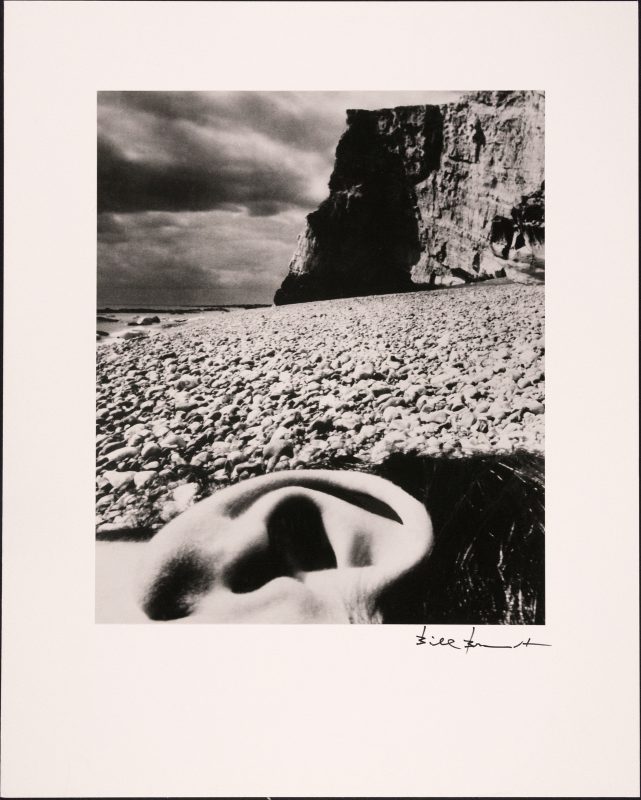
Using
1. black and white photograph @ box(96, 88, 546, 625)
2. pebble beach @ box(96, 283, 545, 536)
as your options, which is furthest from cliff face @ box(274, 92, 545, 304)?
pebble beach @ box(96, 283, 545, 536)

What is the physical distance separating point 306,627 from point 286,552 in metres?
0.24

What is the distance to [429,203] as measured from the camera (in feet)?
6.28

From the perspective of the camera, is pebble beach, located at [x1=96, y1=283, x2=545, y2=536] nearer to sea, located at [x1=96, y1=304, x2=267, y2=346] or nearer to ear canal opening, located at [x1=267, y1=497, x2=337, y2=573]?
sea, located at [x1=96, y1=304, x2=267, y2=346]

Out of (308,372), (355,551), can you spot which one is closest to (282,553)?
(355,551)

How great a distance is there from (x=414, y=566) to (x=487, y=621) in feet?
0.98

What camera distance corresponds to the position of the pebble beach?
1.79 meters

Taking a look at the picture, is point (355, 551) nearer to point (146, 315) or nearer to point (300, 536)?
point (300, 536)

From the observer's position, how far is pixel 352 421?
5.94 feet

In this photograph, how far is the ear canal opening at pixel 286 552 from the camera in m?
1.71

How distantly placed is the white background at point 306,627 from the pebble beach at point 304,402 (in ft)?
0.28
